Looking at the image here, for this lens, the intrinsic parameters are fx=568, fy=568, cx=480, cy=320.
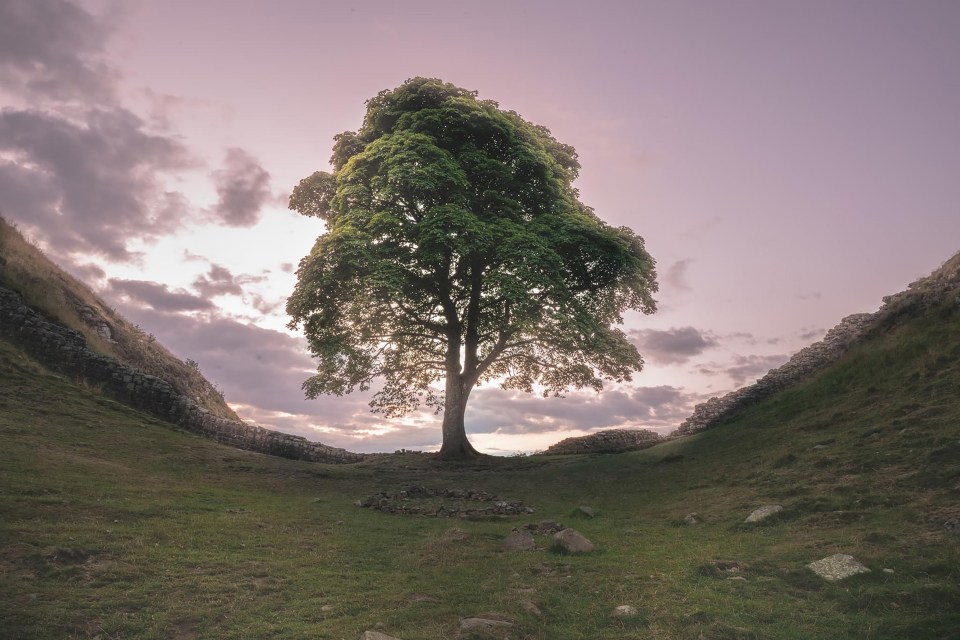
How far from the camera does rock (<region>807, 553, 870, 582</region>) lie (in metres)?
10.0

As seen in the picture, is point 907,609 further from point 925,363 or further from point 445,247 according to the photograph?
point 445,247

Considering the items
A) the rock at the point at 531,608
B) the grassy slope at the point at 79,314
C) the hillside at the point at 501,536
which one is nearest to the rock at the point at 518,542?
the hillside at the point at 501,536

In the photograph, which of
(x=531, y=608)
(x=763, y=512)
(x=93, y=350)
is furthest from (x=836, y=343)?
(x=93, y=350)

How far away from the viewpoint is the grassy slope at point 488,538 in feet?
28.8

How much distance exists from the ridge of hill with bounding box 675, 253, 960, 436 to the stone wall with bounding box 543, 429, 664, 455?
2083 millimetres

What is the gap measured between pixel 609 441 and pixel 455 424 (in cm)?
1091

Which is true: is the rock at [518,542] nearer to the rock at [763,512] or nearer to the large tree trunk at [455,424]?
the rock at [763,512]

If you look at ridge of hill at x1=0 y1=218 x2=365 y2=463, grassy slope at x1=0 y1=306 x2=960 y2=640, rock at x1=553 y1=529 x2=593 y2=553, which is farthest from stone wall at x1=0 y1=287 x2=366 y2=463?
rock at x1=553 y1=529 x2=593 y2=553

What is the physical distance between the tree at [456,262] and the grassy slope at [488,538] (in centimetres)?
885

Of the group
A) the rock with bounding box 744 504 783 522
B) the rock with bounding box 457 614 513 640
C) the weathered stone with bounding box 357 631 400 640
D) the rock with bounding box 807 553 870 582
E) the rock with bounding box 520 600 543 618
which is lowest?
the weathered stone with bounding box 357 631 400 640

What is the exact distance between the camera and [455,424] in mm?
31406

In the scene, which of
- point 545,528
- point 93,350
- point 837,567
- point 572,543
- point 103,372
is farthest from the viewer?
point 93,350

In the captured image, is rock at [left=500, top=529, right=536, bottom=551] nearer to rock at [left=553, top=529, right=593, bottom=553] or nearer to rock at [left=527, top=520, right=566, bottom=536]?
rock at [left=553, top=529, right=593, bottom=553]

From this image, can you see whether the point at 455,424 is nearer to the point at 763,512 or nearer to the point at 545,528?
the point at 545,528
